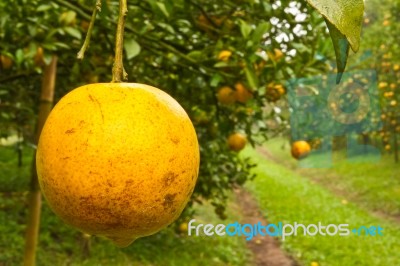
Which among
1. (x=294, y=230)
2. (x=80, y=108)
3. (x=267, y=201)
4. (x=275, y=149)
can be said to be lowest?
(x=275, y=149)

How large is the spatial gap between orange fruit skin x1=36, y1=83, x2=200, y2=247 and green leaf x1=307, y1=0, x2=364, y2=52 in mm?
232

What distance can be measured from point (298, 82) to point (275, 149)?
1887cm

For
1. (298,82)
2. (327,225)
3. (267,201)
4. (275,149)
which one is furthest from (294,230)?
(275,149)

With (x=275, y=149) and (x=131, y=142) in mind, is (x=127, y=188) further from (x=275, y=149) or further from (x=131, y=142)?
(x=275, y=149)

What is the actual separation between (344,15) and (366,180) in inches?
386

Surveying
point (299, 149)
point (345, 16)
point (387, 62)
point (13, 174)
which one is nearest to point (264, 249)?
point (299, 149)

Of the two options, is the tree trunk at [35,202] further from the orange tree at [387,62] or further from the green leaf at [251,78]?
the orange tree at [387,62]

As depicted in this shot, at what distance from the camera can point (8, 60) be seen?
2434 mm

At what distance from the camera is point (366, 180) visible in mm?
9625

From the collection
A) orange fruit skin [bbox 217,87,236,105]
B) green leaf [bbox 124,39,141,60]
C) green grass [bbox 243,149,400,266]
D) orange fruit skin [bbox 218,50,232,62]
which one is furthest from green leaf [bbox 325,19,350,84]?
green grass [bbox 243,149,400,266]

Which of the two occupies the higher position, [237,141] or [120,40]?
[120,40]

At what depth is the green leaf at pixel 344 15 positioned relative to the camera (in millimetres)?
401

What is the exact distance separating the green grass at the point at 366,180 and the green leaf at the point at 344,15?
7.55 m

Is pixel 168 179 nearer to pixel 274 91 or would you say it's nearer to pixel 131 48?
pixel 131 48
